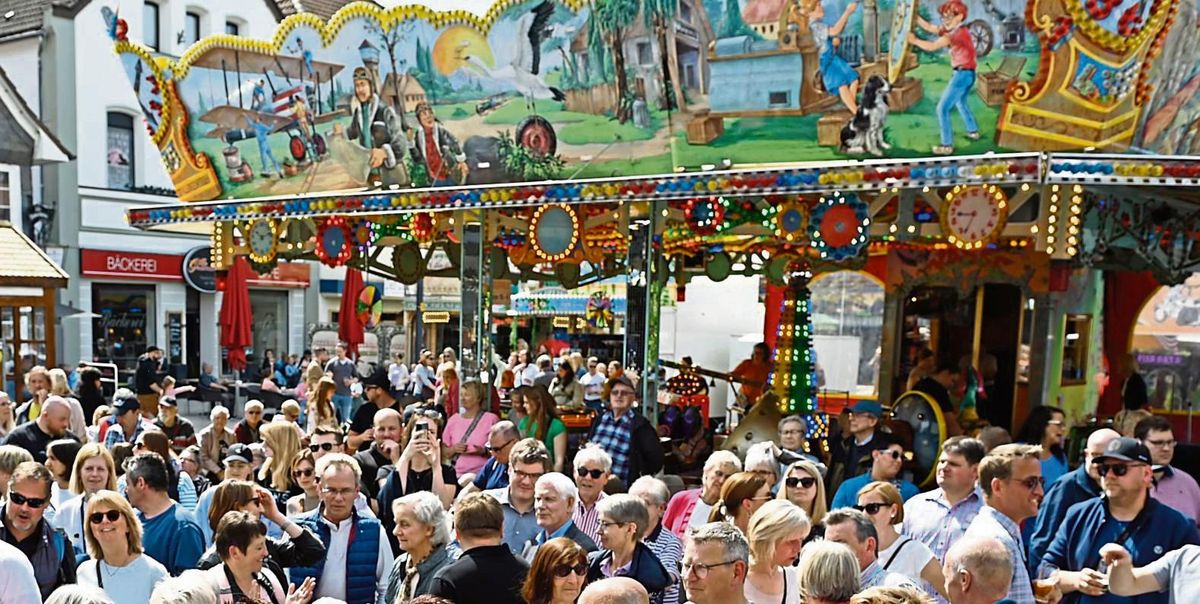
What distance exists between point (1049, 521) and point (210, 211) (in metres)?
10.2

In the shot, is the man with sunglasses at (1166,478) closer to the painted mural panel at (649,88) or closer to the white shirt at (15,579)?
the painted mural panel at (649,88)

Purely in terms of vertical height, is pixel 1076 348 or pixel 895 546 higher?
pixel 1076 348

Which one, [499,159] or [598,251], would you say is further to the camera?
[598,251]

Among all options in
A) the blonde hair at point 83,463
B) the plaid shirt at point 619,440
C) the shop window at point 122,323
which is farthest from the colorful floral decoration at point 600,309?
the blonde hair at point 83,463

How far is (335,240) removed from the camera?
42.7 ft

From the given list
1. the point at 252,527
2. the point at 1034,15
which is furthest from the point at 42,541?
the point at 1034,15

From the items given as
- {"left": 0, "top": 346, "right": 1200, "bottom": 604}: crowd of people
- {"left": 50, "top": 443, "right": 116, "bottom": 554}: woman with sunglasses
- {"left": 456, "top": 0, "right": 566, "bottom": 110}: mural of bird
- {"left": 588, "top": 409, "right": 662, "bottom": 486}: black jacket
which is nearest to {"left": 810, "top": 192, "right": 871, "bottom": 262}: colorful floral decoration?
{"left": 456, "top": 0, "right": 566, "bottom": 110}: mural of bird

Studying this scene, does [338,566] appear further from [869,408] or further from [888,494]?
[869,408]

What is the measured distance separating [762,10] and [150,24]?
64.2 feet

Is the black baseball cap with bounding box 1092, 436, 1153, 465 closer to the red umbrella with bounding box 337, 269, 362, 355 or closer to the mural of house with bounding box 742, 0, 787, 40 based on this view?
the mural of house with bounding box 742, 0, 787, 40

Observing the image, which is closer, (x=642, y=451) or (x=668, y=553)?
(x=668, y=553)

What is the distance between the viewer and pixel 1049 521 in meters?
5.49

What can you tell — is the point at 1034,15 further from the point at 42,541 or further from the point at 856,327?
the point at 856,327

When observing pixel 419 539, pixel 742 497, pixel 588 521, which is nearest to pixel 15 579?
pixel 419 539
